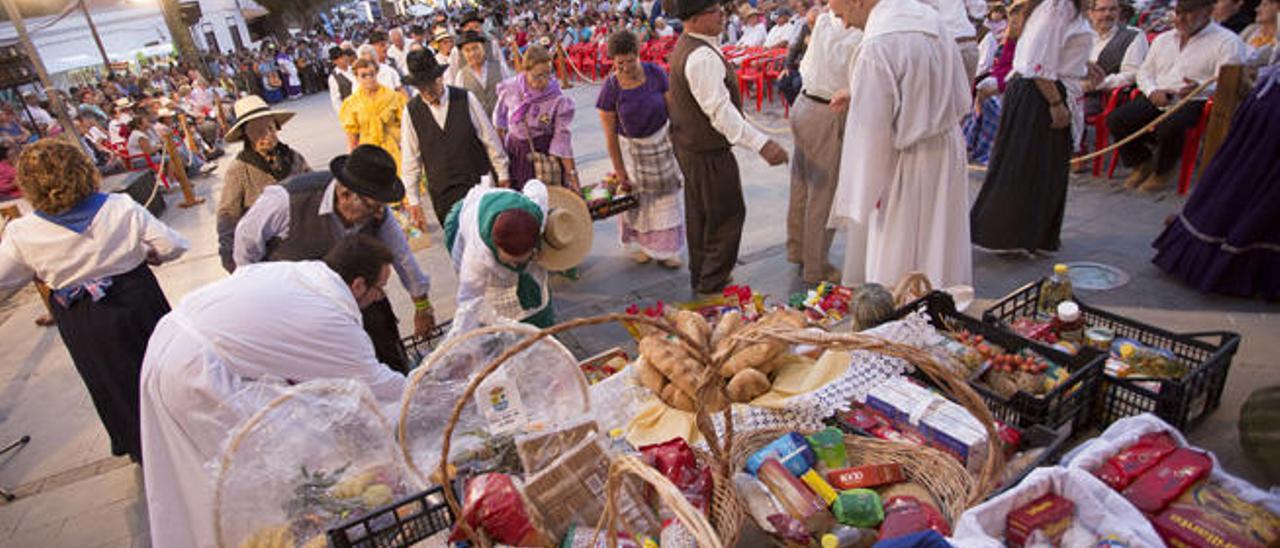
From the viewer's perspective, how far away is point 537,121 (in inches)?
203

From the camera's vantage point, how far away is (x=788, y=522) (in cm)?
182

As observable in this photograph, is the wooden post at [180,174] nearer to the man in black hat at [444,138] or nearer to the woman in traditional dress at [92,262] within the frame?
the man in black hat at [444,138]

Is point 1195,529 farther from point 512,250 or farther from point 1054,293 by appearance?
point 512,250

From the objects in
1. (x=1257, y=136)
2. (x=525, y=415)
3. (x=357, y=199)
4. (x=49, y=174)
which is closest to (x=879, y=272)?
(x=1257, y=136)

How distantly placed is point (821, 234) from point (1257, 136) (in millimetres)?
2384

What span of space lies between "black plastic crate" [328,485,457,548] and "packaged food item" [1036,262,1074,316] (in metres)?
2.67

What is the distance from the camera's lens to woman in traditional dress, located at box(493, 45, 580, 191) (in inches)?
203

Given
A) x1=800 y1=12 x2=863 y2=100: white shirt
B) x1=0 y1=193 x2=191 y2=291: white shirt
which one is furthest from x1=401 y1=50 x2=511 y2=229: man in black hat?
x1=800 y1=12 x2=863 y2=100: white shirt

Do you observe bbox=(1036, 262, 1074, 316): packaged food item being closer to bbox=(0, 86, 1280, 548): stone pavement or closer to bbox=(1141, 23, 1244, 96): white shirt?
bbox=(0, 86, 1280, 548): stone pavement

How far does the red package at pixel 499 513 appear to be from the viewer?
1.72 meters

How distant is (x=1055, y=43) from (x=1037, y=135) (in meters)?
0.62

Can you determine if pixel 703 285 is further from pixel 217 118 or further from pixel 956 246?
pixel 217 118

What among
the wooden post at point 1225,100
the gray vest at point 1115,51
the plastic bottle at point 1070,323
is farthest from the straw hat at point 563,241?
the gray vest at point 1115,51

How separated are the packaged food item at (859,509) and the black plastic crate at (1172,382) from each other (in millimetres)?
1078
